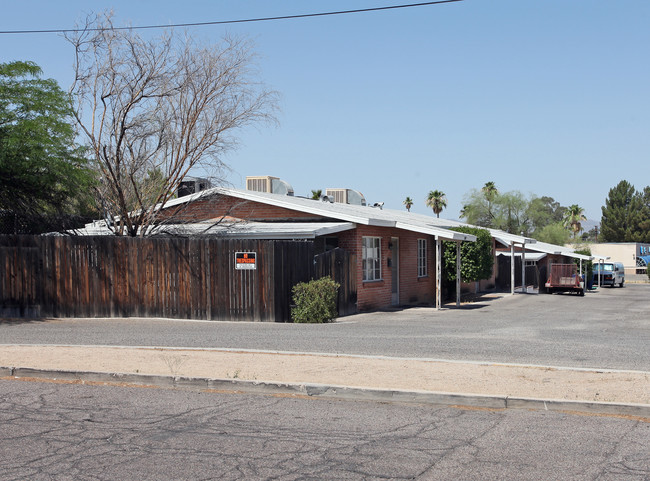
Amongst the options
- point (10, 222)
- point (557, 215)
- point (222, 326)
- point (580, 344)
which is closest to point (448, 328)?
point (580, 344)

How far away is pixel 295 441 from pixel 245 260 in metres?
10.8

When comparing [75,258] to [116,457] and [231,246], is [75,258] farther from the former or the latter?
[116,457]

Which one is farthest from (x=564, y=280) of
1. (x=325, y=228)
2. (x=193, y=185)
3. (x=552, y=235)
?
(x=552, y=235)

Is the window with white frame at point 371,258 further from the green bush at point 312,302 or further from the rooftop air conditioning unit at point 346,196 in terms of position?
the rooftop air conditioning unit at point 346,196

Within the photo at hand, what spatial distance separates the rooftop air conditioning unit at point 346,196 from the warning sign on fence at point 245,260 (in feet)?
52.7

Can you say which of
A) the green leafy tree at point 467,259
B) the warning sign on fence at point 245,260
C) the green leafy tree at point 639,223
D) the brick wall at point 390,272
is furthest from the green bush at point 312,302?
the green leafy tree at point 639,223

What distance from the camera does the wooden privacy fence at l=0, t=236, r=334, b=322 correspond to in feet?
56.9

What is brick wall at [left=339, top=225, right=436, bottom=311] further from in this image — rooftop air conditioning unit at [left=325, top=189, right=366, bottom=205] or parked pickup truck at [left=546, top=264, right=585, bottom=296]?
parked pickup truck at [left=546, top=264, right=585, bottom=296]

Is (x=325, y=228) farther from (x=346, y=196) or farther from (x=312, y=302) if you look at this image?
(x=346, y=196)

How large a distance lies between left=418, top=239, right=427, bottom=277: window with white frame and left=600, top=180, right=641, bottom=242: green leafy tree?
78429 mm

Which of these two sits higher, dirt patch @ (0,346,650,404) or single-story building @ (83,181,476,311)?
single-story building @ (83,181,476,311)

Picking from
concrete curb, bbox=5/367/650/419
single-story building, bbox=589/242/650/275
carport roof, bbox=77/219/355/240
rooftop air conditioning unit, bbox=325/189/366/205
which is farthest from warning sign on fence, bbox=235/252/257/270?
single-story building, bbox=589/242/650/275

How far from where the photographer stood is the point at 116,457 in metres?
6.06

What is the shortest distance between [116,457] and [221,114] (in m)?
14.6
